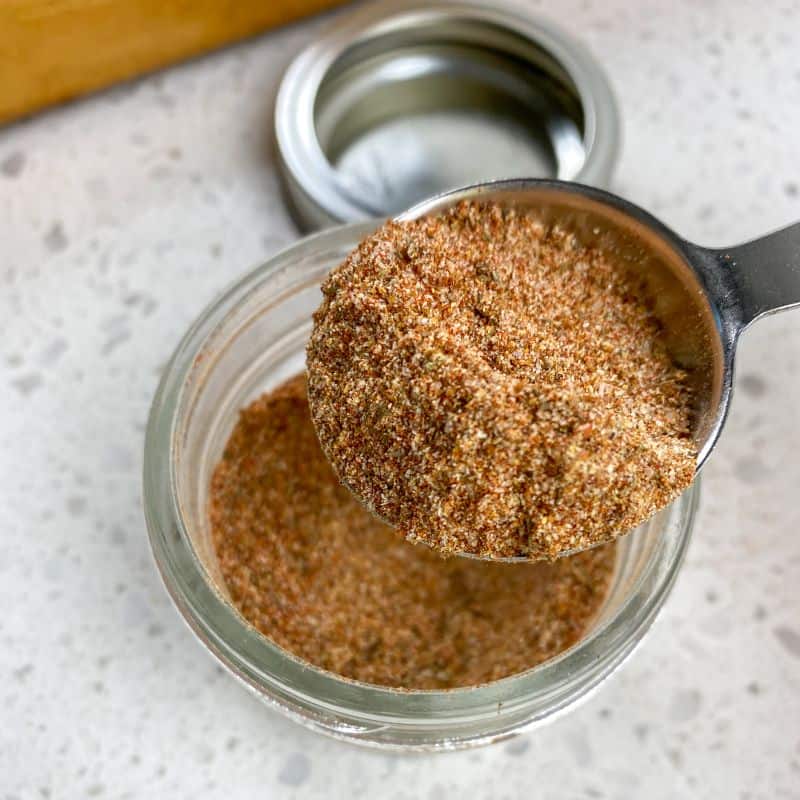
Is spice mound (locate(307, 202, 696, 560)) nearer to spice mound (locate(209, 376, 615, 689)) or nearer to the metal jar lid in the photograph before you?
spice mound (locate(209, 376, 615, 689))

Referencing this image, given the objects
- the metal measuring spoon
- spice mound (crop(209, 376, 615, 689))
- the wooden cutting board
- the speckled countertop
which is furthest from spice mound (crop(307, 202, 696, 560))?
the wooden cutting board

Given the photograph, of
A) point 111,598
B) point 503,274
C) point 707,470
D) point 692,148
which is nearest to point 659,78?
point 692,148

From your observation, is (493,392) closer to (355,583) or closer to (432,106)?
(355,583)

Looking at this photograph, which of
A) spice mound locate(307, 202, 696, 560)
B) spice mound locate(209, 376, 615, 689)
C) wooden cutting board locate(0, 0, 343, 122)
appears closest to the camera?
spice mound locate(307, 202, 696, 560)

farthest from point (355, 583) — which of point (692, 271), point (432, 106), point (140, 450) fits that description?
point (432, 106)

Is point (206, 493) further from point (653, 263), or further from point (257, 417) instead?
point (653, 263)

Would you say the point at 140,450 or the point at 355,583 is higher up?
the point at 140,450
